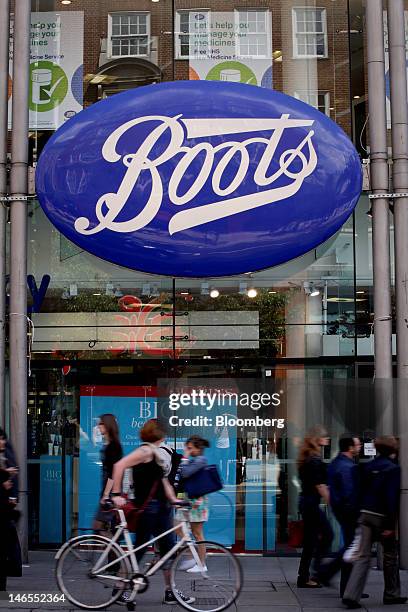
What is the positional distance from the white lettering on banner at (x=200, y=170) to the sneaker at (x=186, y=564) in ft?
11.7

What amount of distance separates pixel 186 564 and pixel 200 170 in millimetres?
4236

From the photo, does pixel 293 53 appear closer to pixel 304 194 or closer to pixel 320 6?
pixel 320 6

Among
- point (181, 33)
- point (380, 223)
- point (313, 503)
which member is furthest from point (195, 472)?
point (181, 33)

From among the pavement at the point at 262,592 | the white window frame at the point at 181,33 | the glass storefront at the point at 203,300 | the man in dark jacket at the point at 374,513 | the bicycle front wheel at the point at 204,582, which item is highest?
the white window frame at the point at 181,33

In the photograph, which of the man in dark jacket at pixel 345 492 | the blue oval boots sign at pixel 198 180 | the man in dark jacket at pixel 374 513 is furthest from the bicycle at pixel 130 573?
the blue oval boots sign at pixel 198 180

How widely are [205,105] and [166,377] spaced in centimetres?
371

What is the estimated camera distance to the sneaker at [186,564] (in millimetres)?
7879

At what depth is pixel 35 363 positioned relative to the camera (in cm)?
1200

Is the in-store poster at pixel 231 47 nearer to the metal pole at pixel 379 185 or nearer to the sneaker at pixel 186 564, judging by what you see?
the metal pole at pixel 379 185

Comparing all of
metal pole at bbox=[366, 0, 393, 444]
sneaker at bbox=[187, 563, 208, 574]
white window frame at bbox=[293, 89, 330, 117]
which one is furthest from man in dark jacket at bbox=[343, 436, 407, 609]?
white window frame at bbox=[293, 89, 330, 117]

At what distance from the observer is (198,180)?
9.84 meters

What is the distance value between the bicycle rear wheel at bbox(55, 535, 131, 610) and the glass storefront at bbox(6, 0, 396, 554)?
368 centimetres

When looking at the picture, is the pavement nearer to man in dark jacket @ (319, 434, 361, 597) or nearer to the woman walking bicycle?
the woman walking bicycle

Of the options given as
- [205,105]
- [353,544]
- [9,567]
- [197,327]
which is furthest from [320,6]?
[9,567]
